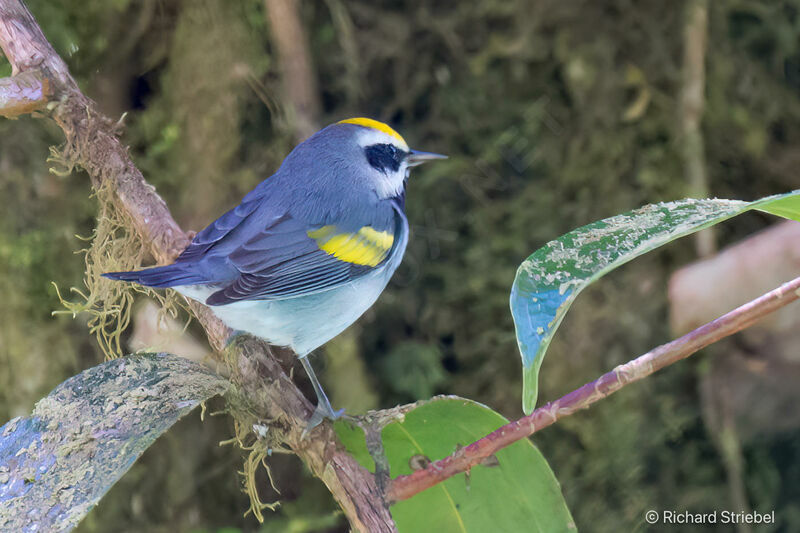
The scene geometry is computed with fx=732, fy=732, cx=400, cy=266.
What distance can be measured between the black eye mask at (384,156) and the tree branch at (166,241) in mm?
464

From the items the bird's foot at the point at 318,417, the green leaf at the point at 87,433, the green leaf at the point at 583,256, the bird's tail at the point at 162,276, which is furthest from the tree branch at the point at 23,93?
the green leaf at the point at 583,256

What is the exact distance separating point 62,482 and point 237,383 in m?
0.30

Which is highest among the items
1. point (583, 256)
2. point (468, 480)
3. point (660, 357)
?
point (583, 256)

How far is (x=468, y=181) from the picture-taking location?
6.02 feet

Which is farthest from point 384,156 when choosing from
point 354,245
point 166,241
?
point 166,241

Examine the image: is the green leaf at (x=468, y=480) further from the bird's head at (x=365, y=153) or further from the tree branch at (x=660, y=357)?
the bird's head at (x=365, y=153)

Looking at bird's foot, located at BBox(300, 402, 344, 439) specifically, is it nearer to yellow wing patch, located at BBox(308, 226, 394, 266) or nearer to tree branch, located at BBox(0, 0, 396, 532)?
tree branch, located at BBox(0, 0, 396, 532)

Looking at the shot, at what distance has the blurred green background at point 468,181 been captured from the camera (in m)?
1.75

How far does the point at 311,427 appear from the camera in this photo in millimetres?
1016

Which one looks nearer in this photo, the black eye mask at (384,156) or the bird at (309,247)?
the bird at (309,247)

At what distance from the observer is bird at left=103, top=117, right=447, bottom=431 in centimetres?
123

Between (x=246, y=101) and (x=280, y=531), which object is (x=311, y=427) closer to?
(x=280, y=531)

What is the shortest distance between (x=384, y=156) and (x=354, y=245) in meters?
0.26

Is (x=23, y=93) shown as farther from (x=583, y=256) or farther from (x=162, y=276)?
(x=583, y=256)
